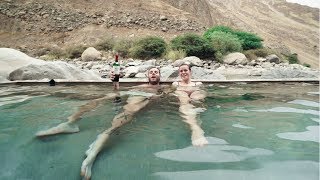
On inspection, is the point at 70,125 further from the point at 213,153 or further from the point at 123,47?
the point at 123,47

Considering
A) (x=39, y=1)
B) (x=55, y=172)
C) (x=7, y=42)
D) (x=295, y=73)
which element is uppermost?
(x=39, y=1)

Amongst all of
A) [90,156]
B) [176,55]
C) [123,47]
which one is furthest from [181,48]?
[90,156]

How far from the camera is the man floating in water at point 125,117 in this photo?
9.09ft

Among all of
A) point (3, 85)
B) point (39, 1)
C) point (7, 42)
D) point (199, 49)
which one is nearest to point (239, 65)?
point (199, 49)

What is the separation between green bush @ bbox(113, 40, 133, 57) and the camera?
1926 cm

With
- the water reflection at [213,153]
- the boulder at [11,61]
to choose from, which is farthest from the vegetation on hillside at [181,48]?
the water reflection at [213,153]

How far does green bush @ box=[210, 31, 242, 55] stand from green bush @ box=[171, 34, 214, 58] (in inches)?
16.5

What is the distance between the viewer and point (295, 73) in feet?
32.1

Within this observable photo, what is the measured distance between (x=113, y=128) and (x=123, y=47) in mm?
16298

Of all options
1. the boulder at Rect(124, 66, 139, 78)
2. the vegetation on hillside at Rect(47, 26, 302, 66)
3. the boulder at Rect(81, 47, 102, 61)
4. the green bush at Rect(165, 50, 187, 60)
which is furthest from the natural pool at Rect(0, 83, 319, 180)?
the boulder at Rect(81, 47, 102, 61)

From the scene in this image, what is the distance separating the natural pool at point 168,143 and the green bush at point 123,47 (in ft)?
46.0

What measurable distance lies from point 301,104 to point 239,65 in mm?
10218

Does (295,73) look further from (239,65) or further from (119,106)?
(119,106)

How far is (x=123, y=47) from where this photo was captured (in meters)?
19.5
